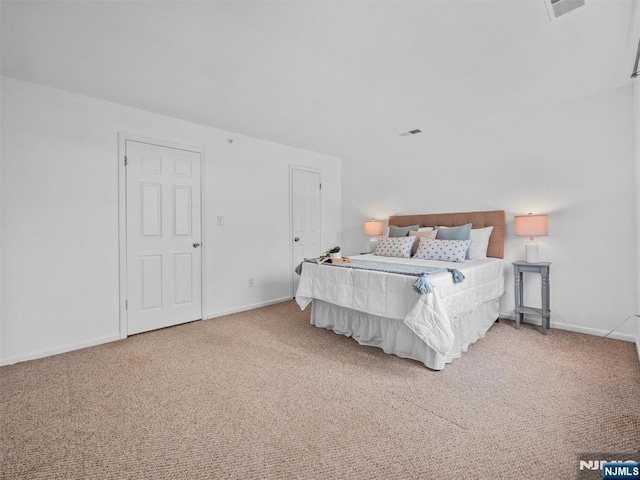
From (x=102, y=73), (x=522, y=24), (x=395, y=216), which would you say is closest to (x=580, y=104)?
(x=522, y=24)

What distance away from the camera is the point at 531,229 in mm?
3309

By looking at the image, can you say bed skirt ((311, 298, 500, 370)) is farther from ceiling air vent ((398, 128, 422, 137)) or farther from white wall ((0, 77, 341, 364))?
ceiling air vent ((398, 128, 422, 137))

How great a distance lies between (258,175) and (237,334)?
224 cm

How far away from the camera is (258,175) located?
14.8ft

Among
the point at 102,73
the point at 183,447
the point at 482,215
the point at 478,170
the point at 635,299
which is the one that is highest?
the point at 102,73

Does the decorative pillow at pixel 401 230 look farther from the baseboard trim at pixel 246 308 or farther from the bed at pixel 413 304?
the baseboard trim at pixel 246 308

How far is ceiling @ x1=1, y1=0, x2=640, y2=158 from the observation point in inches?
75.1

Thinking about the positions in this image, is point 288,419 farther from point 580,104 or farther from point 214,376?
point 580,104

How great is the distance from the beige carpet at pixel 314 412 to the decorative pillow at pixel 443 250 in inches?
37.0

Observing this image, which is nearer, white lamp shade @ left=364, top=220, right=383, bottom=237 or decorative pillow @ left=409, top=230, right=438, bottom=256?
decorative pillow @ left=409, top=230, right=438, bottom=256

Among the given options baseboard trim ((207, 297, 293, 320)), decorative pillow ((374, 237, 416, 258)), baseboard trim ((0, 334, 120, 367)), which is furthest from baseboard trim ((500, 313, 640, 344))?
baseboard trim ((0, 334, 120, 367))

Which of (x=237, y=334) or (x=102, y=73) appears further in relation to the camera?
(x=237, y=334)

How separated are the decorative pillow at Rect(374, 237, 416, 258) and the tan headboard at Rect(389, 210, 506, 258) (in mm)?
637

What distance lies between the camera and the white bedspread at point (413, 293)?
2395mm
